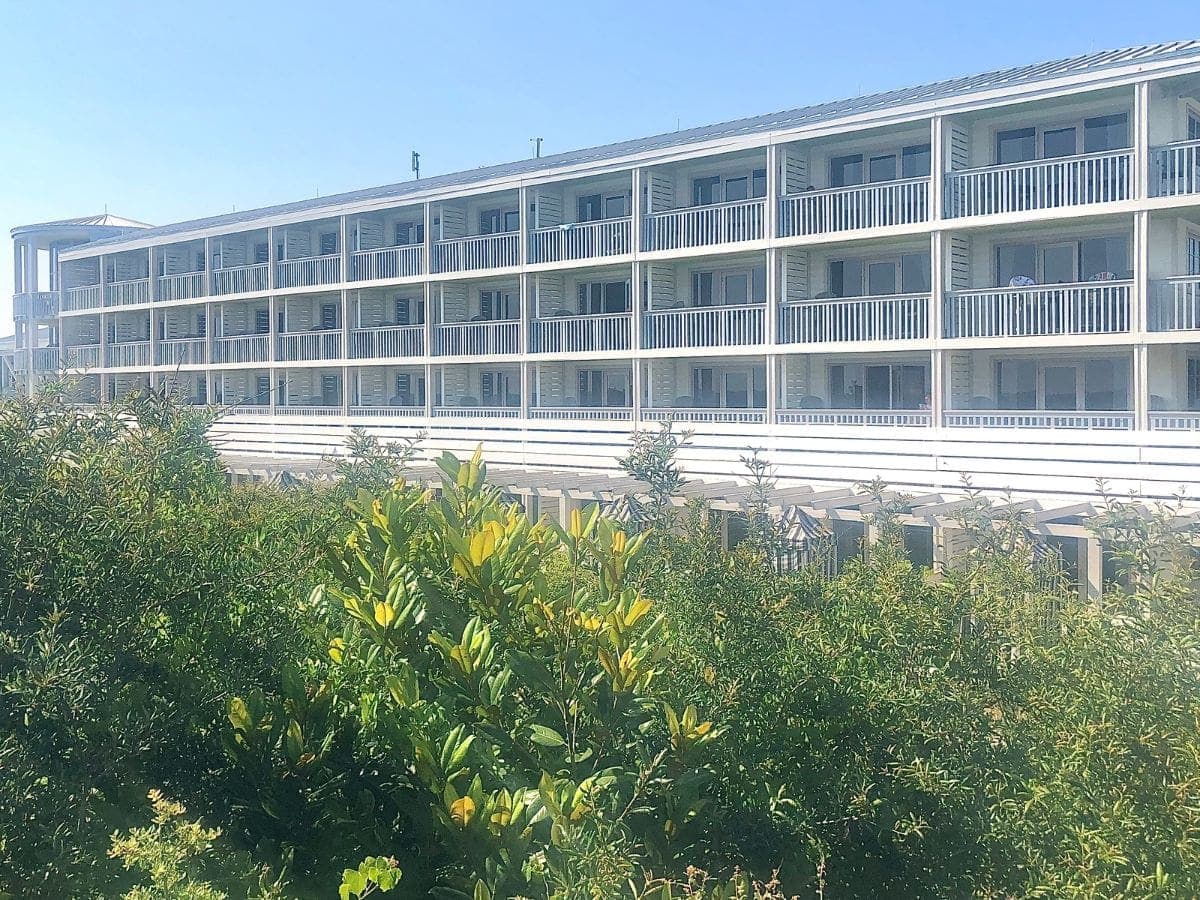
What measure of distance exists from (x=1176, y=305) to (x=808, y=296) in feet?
28.9

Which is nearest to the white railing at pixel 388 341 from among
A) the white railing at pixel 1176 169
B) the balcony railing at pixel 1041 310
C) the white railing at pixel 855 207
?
the white railing at pixel 855 207

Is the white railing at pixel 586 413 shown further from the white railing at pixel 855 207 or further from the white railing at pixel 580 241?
the white railing at pixel 855 207

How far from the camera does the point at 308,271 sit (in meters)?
39.9

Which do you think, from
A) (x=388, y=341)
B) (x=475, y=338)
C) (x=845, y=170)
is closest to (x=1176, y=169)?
(x=845, y=170)

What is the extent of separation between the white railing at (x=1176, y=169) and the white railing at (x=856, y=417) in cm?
665

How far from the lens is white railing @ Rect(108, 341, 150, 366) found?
47375 millimetres

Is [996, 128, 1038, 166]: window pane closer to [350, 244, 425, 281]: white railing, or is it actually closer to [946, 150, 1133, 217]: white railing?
[946, 150, 1133, 217]: white railing

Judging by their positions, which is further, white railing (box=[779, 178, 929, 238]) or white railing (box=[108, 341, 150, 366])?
white railing (box=[108, 341, 150, 366])

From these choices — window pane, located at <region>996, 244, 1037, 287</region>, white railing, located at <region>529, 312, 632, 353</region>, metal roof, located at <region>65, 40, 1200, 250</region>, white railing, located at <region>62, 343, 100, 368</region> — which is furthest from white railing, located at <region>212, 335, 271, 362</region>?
window pane, located at <region>996, 244, 1037, 287</region>

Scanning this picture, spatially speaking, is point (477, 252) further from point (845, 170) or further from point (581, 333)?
point (845, 170)

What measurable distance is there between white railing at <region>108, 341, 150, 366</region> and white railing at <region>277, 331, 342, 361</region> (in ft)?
31.0

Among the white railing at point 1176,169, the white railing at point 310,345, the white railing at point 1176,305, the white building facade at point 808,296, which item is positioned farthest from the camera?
the white railing at point 310,345

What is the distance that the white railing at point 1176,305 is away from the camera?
22375 mm

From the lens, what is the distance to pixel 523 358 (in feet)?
109
